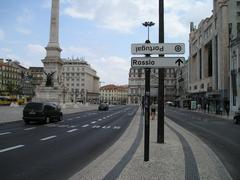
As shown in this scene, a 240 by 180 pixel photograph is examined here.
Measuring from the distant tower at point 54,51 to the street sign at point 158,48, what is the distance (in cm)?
6209

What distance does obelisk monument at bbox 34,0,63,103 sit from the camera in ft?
235

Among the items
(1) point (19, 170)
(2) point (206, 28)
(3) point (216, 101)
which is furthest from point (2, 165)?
(2) point (206, 28)

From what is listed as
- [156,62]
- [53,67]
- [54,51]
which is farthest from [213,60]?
[156,62]

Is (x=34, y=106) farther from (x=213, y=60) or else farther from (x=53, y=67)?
(x=213, y=60)

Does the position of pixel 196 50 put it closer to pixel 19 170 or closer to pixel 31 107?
pixel 31 107

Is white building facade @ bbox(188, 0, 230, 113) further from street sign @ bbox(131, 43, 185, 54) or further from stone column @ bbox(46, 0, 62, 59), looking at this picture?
street sign @ bbox(131, 43, 185, 54)

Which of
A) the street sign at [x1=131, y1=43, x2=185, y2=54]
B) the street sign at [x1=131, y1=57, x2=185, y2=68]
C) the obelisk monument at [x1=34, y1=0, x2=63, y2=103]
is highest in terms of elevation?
the obelisk monument at [x1=34, y1=0, x2=63, y2=103]

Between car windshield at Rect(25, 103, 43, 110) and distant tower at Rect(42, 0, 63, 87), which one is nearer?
car windshield at Rect(25, 103, 43, 110)

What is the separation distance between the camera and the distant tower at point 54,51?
72.5m

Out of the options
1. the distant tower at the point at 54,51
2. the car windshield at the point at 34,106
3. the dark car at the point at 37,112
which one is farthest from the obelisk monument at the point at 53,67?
the car windshield at the point at 34,106

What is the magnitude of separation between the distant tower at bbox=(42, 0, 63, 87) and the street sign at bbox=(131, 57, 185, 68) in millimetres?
62473

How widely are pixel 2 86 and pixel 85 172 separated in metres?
147

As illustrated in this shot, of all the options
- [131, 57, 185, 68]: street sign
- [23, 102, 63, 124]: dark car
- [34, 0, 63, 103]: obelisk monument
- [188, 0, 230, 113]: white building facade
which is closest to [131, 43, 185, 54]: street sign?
[131, 57, 185, 68]: street sign

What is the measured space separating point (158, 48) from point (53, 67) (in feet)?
206
